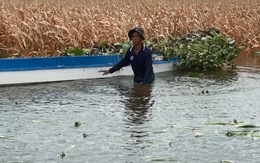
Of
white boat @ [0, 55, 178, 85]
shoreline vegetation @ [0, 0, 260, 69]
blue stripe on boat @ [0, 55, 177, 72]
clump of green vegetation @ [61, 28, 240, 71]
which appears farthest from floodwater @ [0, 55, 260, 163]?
shoreline vegetation @ [0, 0, 260, 69]

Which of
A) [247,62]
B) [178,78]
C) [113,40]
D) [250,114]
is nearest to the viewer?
[250,114]

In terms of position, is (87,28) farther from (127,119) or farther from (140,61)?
(127,119)

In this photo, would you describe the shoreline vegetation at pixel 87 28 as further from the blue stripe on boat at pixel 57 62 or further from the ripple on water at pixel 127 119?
the ripple on water at pixel 127 119

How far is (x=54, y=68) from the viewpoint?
12.3 meters

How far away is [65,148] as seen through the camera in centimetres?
729

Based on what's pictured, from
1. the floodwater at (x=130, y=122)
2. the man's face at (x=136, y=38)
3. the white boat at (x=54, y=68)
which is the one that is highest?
the man's face at (x=136, y=38)

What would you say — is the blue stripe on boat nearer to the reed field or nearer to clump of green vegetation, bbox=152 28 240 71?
the reed field

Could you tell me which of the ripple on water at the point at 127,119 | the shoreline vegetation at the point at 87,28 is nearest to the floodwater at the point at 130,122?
the ripple on water at the point at 127,119

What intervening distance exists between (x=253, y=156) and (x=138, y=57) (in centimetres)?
540

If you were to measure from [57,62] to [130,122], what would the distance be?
4024 millimetres

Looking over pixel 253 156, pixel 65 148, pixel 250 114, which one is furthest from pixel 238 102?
pixel 65 148

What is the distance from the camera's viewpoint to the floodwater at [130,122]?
7.10 m

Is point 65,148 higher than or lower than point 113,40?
lower

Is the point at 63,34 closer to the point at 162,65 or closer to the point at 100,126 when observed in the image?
the point at 162,65
